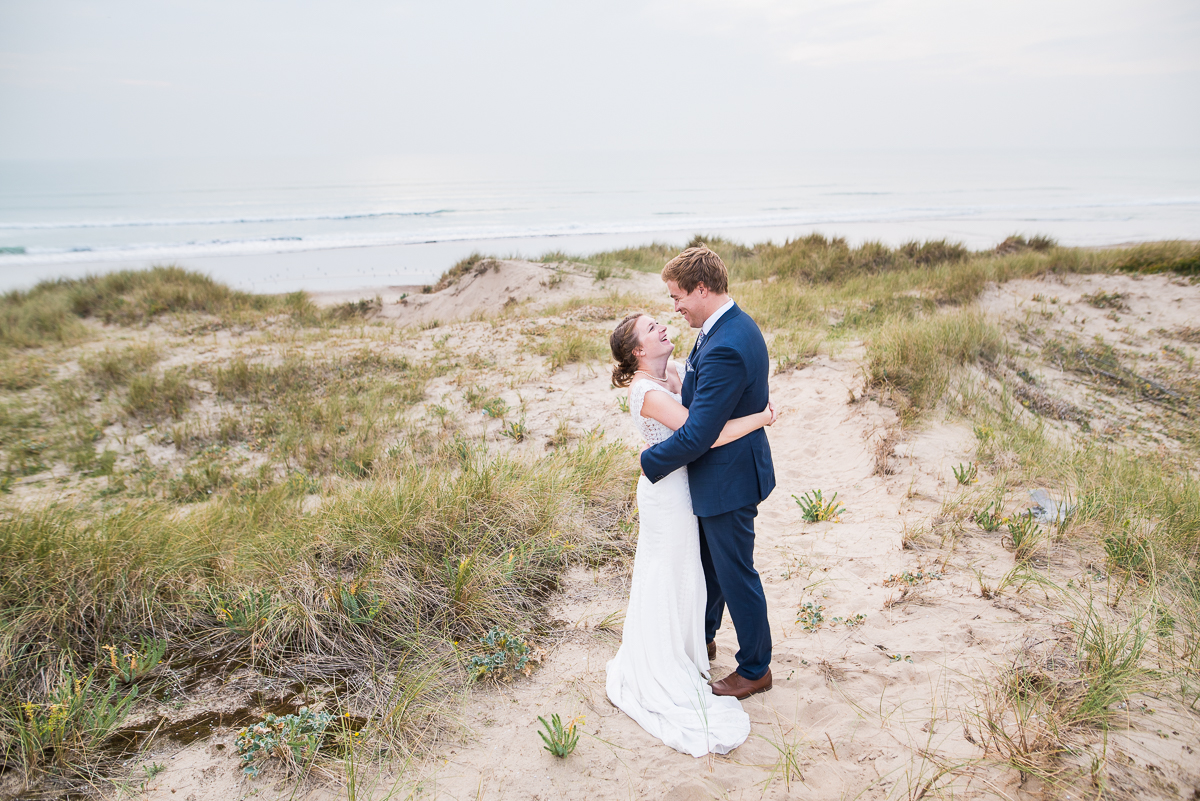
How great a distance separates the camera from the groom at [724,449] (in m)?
2.63

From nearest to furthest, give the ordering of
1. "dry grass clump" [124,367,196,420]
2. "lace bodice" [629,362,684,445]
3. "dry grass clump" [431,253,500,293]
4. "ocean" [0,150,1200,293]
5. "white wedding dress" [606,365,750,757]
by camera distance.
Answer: "lace bodice" [629,362,684,445] → "white wedding dress" [606,365,750,757] → "dry grass clump" [124,367,196,420] → "dry grass clump" [431,253,500,293] → "ocean" [0,150,1200,293]

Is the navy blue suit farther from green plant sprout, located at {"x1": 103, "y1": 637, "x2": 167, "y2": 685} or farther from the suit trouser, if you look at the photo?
green plant sprout, located at {"x1": 103, "y1": 637, "x2": 167, "y2": 685}

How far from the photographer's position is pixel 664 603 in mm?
3082

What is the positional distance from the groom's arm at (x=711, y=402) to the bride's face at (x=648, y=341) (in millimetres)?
285

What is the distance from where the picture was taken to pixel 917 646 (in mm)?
3432

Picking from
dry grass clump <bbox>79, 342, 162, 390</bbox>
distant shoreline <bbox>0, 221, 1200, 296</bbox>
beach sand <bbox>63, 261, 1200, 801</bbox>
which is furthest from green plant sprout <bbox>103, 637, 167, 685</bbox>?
distant shoreline <bbox>0, 221, 1200, 296</bbox>

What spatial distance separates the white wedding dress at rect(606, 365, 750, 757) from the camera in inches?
117

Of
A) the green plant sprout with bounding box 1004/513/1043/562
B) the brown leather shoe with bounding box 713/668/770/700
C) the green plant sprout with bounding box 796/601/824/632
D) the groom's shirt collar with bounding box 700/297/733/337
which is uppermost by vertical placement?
the groom's shirt collar with bounding box 700/297/733/337

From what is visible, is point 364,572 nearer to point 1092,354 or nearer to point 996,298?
point 1092,354

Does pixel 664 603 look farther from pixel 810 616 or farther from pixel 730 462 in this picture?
pixel 810 616

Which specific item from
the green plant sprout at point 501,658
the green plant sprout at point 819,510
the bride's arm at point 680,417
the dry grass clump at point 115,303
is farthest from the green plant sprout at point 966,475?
the dry grass clump at point 115,303

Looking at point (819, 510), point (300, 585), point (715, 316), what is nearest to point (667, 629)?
point (715, 316)

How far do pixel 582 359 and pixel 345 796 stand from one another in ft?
24.0

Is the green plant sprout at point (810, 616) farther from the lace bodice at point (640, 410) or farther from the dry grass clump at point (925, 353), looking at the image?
the dry grass clump at point (925, 353)
